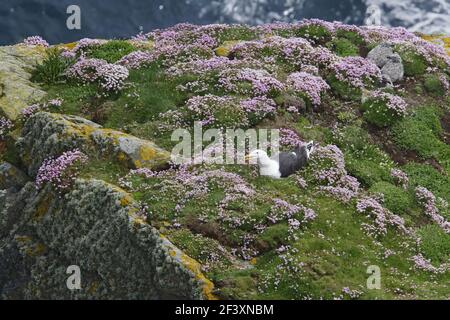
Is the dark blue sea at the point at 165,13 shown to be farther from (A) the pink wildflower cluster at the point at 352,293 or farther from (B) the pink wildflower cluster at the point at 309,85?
(A) the pink wildflower cluster at the point at 352,293

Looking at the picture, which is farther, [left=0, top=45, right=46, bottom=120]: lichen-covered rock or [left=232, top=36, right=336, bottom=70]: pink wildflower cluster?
[left=232, top=36, right=336, bottom=70]: pink wildflower cluster

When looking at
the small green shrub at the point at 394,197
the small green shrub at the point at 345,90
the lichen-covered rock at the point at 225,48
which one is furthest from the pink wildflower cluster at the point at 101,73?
the small green shrub at the point at 394,197

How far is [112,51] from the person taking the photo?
2638 centimetres

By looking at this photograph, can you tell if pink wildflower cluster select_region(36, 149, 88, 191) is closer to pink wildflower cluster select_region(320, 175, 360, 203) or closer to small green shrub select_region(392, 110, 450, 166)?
pink wildflower cluster select_region(320, 175, 360, 203)

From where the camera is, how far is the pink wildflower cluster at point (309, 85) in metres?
23.8

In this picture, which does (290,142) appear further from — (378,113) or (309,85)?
(378,113)

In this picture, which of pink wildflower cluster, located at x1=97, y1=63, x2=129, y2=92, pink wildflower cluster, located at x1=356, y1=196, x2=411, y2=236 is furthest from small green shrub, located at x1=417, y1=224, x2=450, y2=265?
pink wildflower cluster, located at x1=97, y1=63, x2=129, y2=92

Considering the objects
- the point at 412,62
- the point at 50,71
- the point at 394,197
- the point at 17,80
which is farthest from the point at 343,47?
the point at 17,80

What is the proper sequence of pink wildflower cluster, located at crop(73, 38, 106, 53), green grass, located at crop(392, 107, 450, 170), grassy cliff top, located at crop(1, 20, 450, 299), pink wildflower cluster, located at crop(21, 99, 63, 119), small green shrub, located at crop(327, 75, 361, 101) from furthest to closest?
pink wildflower cluster, located at crop(73, 38, 106, 53) → small green shrub, located at crop(327, 75, 361, 101) → green grass, located at crop(392, 107, 450, 170) → pink wildflower cluster, located at crop(21, 99, 63, 119) → grassy cliff top, located at crop(1, 20, 450, 299)

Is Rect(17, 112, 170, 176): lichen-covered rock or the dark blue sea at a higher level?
the dark blue sea

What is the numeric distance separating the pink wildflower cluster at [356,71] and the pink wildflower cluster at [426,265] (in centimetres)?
909

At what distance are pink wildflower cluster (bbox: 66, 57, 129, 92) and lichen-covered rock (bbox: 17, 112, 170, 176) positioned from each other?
2984 millimetres

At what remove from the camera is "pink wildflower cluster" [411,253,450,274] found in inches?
694

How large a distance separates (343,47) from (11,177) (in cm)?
1530
